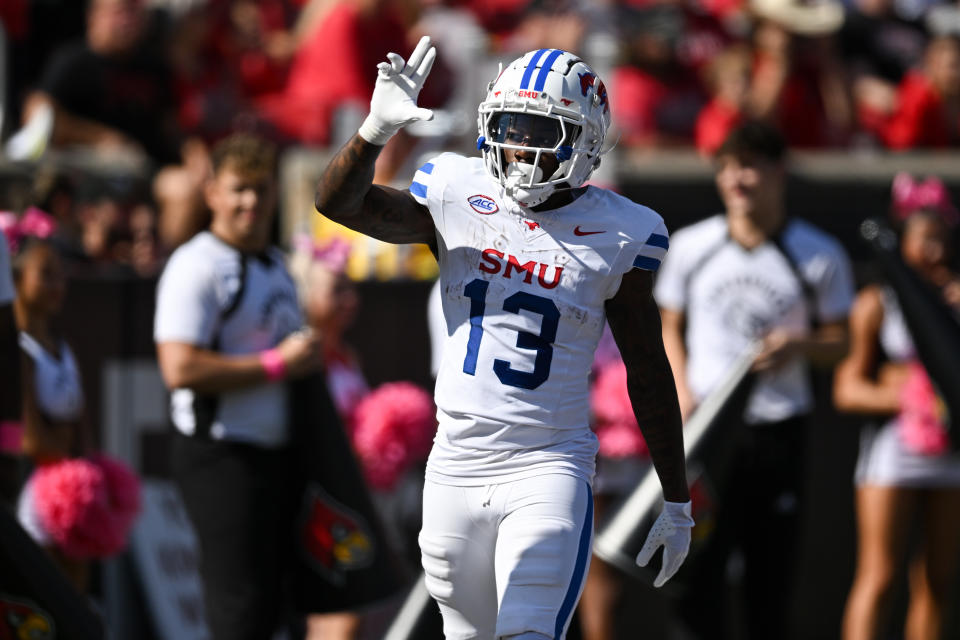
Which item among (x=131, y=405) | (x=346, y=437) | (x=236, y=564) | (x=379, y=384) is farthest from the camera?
(x=379, y=384)

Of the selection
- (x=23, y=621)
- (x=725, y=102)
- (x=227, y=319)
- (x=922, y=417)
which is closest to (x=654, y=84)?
(x=725, y=102)

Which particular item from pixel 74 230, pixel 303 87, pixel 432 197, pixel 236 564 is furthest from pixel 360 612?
pixel 303 87

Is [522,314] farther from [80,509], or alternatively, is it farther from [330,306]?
[330,306]

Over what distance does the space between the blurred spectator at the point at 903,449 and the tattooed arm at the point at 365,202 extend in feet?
10.4

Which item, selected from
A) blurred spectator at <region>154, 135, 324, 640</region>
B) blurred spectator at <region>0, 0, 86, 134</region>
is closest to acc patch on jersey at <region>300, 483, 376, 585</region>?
blurred spectator at <region>154, 135, 324, 640</region>

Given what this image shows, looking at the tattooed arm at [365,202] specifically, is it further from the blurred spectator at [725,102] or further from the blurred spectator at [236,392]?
the blurred spectator at [725,102]

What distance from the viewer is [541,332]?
421 cm

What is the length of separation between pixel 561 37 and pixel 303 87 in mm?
1600

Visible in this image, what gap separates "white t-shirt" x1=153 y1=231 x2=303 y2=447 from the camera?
564 cm

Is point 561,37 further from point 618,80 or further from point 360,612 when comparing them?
point 360,612

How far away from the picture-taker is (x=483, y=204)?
4277mm

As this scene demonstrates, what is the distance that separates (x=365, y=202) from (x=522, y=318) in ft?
1.73

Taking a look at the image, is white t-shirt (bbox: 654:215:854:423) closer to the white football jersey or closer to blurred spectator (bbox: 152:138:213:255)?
the white football jersey

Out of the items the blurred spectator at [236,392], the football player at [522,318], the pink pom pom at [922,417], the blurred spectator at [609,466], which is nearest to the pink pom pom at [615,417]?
the blurred spectator at [609,466]
